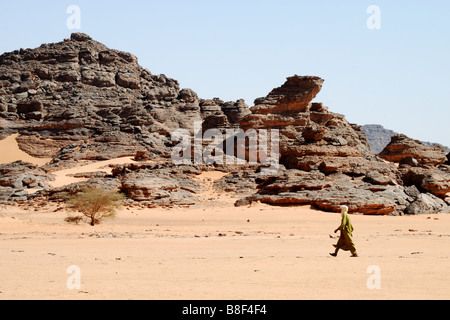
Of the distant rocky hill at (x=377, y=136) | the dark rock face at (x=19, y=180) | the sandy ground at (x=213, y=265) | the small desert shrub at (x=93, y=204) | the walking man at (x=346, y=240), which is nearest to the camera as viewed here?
the sandy ground at (x=213, y=265)

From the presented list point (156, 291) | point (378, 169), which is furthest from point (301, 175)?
point (156, 291)

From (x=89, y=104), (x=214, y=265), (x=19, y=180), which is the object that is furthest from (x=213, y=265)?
(x=89, y=104)

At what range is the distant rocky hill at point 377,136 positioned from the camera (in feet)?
536

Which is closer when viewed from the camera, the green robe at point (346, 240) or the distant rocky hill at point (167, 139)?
the green robe at point (346, 240)

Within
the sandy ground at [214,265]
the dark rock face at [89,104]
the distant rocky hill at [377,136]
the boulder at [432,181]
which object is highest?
the distant rocky hill at [377,136]

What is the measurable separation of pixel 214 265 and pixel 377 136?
17234 centimetres

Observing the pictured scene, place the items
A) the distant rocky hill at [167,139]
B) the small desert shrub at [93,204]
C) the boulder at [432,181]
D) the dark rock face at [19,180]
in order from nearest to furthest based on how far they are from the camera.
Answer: the small desert shrub at [93,204]
the distant rocky hill at [167,139]
the boulder at [432,181]
the dark rock face at [19,180]

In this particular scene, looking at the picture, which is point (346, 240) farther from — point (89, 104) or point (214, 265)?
→ point (89, 104)

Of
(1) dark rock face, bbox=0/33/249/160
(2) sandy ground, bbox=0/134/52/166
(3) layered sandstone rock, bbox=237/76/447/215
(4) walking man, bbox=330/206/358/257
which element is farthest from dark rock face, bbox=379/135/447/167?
(2) sandy ground, bbox=0/134/52/166

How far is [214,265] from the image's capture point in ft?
28.4

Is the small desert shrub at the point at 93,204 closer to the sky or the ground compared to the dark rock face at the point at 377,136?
closer to the ground

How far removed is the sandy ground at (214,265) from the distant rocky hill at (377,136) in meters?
147

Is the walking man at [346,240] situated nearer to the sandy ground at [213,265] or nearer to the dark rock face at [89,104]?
the sandy ground at [213,265]

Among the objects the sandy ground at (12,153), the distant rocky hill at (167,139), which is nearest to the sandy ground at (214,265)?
the distant rocky hill at (167,139)
